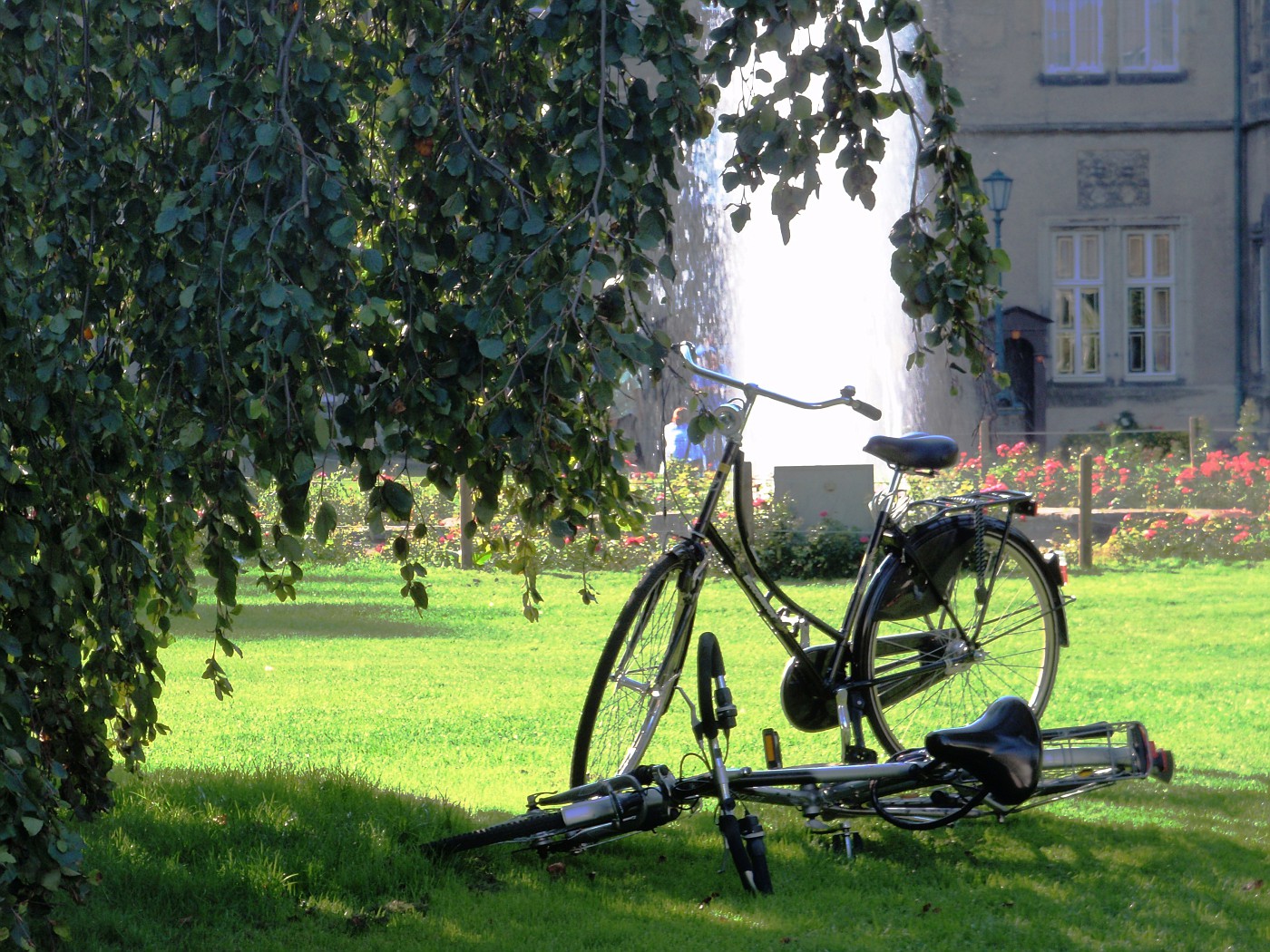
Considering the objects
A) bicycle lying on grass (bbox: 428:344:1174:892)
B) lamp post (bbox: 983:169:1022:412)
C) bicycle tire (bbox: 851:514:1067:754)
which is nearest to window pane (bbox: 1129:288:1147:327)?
lamp post (bbox: 983:169:1022:412)

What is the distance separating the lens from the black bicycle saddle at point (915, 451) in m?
3.93

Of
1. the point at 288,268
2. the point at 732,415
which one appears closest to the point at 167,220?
the point at 288,268

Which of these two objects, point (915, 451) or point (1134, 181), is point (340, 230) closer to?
point (915, 451)

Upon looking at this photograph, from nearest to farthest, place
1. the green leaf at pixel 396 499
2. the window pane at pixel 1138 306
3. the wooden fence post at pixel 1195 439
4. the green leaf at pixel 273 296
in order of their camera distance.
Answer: the green leaf at pixel 273 296 → the green leaf at pixel 396 499 → the wooden fence post at pixel 1195 439 → the window pane at pixel 1138 306

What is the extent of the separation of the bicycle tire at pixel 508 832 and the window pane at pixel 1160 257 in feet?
69.1

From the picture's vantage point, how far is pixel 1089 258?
22500mm

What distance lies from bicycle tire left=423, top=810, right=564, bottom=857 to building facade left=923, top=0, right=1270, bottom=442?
1956cm

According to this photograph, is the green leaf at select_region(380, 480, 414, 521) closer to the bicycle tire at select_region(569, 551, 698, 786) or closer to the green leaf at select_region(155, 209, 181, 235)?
the green leaf at select_region(155, 209, 181, 235)

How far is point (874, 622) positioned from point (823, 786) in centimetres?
52

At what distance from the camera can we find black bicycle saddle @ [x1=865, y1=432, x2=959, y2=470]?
393cm

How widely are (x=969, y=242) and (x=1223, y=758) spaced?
281cm

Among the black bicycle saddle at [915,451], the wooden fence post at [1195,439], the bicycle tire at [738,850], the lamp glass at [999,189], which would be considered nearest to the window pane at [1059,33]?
the lamp glass at [999,189]

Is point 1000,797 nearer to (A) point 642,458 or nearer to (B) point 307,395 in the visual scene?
(B) point 307,395

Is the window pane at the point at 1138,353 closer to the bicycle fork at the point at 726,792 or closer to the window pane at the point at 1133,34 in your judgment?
the window pane at the point at 1133,34
